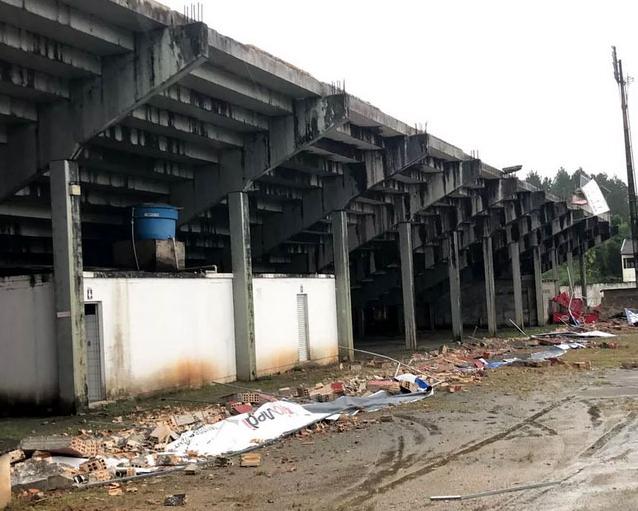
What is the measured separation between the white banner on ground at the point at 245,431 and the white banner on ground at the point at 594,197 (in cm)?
3400

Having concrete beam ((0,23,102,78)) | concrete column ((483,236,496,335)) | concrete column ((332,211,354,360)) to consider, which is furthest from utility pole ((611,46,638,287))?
concrete beam ((0,23,102,78))

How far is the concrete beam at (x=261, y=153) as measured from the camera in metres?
18.2

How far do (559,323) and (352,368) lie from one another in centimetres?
2431

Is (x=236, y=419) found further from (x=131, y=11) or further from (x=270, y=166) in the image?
(x=270, y=166)

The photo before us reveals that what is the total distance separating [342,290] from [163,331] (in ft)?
28.8

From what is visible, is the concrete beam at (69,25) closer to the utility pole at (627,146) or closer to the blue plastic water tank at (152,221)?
the blue plastic water tank at (152,221)

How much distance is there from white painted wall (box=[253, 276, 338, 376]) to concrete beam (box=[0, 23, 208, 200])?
7168mm

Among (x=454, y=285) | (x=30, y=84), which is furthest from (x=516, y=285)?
(x=30, y=84)

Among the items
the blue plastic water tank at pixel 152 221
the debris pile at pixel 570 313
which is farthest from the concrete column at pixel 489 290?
the blue plastic water tank at pixel 152 221

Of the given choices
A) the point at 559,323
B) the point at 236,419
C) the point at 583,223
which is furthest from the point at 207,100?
the point at 583,223

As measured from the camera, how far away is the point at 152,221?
1730cm

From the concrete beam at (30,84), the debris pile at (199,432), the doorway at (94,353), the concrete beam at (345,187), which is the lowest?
the debris pile at (199,432)

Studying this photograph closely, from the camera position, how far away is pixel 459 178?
27141 millimetres

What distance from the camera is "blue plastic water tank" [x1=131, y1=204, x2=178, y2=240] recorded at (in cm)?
1727
